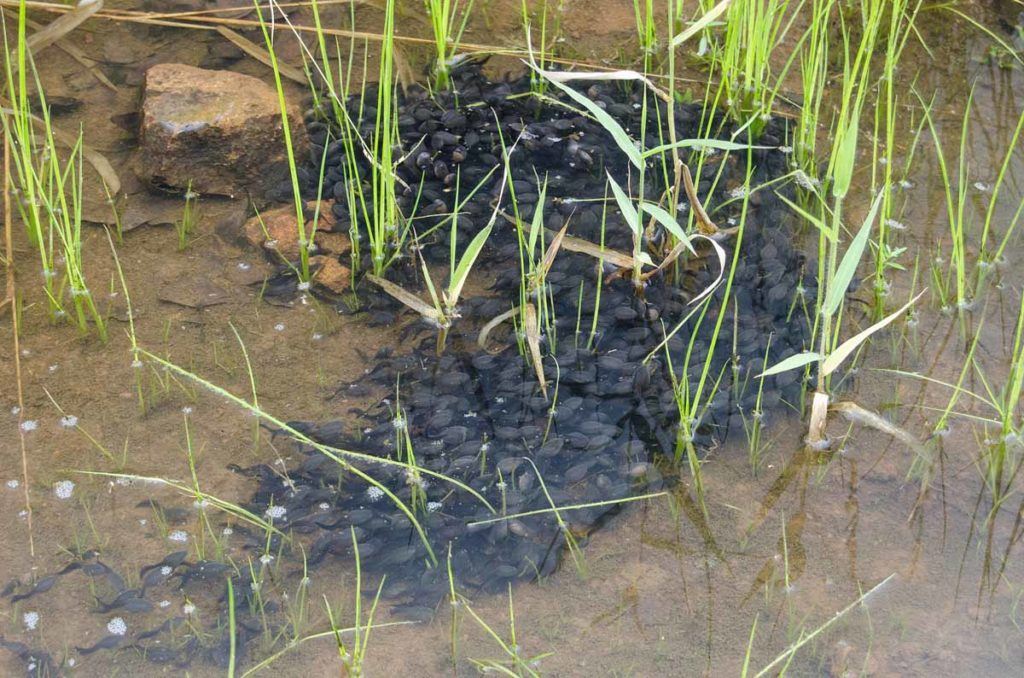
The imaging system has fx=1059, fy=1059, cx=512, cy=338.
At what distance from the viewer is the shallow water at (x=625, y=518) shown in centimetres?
269

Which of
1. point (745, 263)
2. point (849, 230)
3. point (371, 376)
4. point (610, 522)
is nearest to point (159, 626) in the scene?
point (371, 376)

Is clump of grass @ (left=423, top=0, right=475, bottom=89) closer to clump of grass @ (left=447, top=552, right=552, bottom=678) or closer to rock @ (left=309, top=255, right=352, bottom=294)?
rock @ (left=309, top=255, right=352, bottom=294)

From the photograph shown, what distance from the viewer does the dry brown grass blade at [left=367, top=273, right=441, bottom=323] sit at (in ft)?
11.5

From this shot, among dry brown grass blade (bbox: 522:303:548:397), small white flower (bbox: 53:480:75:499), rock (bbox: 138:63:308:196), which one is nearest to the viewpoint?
small white flower (bbox: 53:480:75:499)

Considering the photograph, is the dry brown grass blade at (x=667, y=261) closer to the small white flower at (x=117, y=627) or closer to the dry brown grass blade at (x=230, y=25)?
the dry brown grass blade at (x=230, y=25)

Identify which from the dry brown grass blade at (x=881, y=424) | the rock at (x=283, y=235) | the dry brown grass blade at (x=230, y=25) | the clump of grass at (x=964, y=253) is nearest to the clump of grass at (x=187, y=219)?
the rock at (x=283, y=235)

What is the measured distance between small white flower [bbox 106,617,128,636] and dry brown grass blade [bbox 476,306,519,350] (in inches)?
53.6

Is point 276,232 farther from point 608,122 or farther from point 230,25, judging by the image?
point 608,122

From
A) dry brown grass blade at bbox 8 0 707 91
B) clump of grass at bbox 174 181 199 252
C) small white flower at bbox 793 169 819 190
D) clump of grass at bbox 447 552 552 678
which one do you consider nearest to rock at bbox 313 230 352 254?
clump of grass at bbox 174 181 199 252

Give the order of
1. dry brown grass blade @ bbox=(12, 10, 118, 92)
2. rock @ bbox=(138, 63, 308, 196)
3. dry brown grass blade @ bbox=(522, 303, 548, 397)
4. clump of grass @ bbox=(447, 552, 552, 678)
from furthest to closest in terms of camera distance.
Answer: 1. dry brown grass blade @ bbox=(12, 10, 118, 92)
2. rock @ bbox=(138, 63, 308, 196)
3. dry brown grass blade @ bbox=(522, 303, 548, 397)
4. clump of grass @ bbox=(447, 552, 552, 678)

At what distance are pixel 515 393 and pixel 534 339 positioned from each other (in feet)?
0.60

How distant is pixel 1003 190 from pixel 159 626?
11.0 feet

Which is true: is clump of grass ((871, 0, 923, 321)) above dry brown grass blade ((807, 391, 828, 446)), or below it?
above

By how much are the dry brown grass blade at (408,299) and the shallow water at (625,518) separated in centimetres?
13
